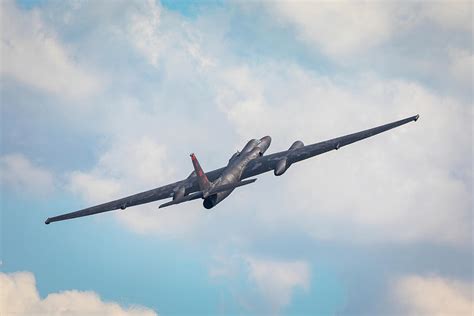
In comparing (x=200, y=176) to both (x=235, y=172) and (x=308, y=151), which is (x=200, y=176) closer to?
(x=235, y=172)

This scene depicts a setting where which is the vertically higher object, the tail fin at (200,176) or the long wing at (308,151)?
the long wing at (308,151)

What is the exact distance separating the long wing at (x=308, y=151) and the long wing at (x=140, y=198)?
209 inches

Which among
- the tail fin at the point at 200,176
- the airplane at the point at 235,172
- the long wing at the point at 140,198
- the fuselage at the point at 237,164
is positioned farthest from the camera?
the long wing at the point at 140,198

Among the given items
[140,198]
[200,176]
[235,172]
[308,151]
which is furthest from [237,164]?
[140,198]

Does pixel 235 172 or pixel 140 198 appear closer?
pixel 235 172

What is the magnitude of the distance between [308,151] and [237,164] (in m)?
9.32

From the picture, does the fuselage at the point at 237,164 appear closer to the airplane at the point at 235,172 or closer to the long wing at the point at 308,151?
the airplane at the point at 235,172

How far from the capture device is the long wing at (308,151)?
77188mm

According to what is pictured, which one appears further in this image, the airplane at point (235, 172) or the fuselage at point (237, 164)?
the airplane at point (235, 172)

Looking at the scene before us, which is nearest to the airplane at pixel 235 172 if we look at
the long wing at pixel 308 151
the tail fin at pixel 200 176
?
the long wing at pixel 308 151

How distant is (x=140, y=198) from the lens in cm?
8019

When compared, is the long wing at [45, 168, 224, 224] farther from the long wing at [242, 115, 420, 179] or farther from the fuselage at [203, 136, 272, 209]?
the long wing at [242, 115, 420, 179]

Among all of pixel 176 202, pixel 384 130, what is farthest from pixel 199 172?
pixel 384 130

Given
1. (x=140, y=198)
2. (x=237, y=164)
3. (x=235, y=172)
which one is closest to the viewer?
(x=235, y=172)
